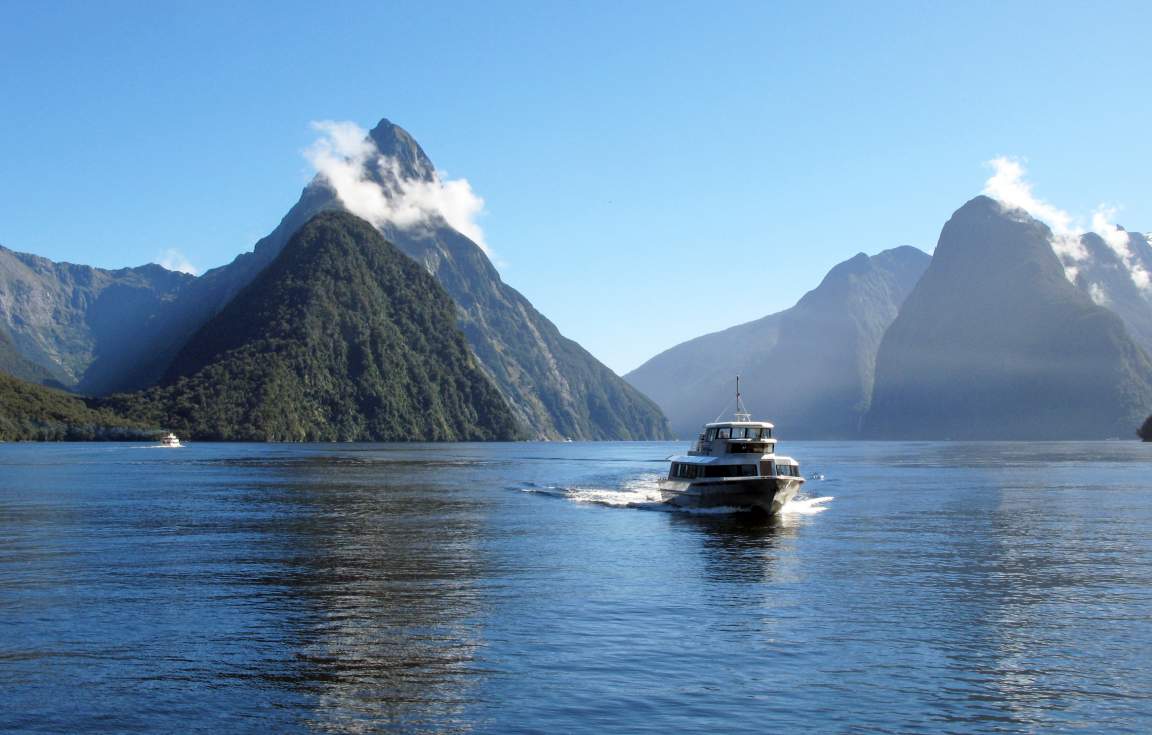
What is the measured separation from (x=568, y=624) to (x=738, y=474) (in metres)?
50.5

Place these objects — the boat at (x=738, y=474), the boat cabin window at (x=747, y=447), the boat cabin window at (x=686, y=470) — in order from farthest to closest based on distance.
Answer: the boat cabin window at (x=686, y=470) → the boat cabin window at (x=747, y=447) → the boat at (x=738, y=474)

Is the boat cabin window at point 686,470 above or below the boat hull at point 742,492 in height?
above

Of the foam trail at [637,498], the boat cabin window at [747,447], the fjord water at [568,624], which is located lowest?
the fjord water at [568,624]

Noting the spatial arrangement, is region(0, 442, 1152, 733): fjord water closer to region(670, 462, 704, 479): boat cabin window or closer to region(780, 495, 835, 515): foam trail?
region(670, 462, 704, 479): boat cabin window

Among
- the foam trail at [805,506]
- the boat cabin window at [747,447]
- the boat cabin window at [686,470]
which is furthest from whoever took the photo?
the foam trail at [805,506]

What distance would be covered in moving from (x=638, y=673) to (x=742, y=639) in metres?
6.46

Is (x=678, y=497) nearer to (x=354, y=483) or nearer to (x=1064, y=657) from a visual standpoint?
(x=354, y=483)

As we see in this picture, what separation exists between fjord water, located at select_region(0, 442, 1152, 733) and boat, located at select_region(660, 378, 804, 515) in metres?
3.27

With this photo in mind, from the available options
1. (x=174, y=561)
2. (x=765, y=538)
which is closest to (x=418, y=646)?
(x=174, y=561)

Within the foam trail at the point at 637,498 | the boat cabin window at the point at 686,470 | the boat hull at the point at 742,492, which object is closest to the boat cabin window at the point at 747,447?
the boat hull at the point at 742,492

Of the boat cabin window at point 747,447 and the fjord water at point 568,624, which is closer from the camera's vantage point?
the fjord water at point 568,624

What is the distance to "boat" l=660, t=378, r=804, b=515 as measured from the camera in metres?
83.4

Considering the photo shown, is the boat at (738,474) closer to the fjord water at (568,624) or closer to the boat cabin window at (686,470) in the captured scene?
the boat cabin window at (686,470)

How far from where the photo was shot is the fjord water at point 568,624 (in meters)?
26.5
